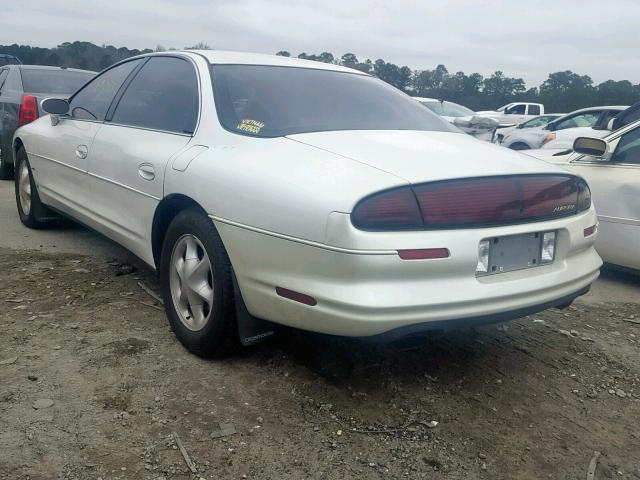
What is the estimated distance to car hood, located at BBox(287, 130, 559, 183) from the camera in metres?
2.61

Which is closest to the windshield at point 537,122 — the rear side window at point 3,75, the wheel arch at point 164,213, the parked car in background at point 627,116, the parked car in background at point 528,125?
the parked car in background at point 528,125

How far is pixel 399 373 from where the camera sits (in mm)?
3055

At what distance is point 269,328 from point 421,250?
0.83 meters

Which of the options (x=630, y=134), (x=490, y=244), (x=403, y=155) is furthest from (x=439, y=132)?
(x=630, y=134)

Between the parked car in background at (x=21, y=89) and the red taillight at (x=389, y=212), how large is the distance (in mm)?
6083

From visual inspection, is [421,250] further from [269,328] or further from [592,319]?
[592,319]

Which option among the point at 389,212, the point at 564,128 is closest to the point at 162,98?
the point at 389,212

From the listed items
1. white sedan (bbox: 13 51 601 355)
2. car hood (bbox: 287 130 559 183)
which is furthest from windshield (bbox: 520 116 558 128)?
car hood (bbox: 287 130 559 183)

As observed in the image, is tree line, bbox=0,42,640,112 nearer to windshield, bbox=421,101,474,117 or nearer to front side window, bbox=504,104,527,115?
front side window, bbox=504,104,527,115

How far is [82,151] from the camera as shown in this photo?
4250mm

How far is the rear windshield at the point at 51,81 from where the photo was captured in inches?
314

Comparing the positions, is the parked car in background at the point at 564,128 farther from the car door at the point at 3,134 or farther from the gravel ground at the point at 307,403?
the gravel ground at the point at 307,403

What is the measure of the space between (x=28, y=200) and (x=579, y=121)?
11.5m

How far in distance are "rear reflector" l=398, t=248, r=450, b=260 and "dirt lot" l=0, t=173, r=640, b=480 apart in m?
0.44
